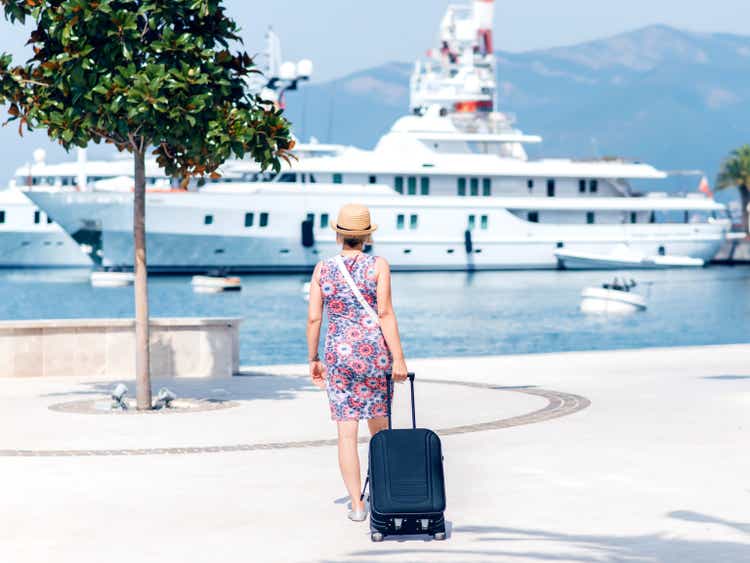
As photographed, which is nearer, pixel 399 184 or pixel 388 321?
pixel 388 321

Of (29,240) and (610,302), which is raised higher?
(29,240)

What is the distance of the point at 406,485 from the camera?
7.60 meters

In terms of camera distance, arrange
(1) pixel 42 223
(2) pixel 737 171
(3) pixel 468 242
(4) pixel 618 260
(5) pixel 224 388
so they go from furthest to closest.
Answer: (2) pixel 737 171 → (1) pixel 42 223 → (4) pixel 618 260 → (3) pixel 468 242 → (5) pixel 224 388

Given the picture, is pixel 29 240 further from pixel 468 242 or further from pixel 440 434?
pixel 440 434

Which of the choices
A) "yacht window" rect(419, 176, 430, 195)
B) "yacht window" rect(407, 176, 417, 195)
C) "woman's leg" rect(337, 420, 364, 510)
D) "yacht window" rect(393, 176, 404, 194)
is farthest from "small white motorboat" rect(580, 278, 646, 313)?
"woman's leg" rect(337, 420, 364, 510)

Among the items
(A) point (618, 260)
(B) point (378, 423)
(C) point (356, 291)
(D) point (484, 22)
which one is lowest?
(A) point (618, 260)

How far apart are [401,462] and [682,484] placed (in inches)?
97.3

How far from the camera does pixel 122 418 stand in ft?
44.4

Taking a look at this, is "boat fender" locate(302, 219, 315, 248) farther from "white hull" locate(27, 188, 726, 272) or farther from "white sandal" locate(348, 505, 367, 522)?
"white sandal" locate(348, 505, 367, 522)

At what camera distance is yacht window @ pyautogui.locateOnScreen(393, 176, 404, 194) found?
9512 centimetres

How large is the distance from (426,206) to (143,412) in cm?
8170

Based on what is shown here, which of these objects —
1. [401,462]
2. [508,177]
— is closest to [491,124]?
[508,177]

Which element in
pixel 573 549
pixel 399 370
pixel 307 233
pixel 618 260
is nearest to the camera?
pixel 573 549

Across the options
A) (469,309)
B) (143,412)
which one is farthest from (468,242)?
(143,412)
